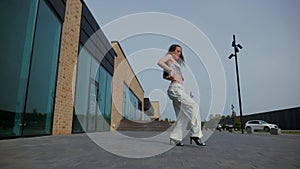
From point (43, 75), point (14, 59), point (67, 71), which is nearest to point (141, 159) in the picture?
point (14, 59)

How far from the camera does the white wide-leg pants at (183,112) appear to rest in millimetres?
3422

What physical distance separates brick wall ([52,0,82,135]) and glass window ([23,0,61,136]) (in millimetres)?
307

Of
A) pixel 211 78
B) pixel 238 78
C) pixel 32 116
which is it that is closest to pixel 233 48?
A: pixel 238 78

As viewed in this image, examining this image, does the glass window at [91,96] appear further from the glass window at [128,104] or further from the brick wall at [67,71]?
the glass window at [128,104]

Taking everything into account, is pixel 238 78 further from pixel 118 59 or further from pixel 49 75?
pixel 49 75

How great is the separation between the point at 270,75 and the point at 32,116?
42.0ft

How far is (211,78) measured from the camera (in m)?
5.17

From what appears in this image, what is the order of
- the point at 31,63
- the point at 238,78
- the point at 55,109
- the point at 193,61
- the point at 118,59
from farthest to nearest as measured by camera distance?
the point at 118,59, the point at 238,78, the point at 55,109, the point at 193,61, the point at 31,63

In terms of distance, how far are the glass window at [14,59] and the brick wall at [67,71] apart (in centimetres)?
170

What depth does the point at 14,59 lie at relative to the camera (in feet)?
13.6

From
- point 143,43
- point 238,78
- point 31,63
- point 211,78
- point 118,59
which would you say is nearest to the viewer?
point 31,63

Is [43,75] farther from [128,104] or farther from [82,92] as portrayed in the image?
[128,104]

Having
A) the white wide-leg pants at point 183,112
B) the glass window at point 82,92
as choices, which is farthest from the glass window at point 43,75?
the white wide-leg pants at point 183,112

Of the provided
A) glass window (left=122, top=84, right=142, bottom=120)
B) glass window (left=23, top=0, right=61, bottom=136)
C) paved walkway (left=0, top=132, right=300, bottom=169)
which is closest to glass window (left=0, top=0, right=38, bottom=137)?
glass window (left=23, top=0, right=61, bottom=136)
